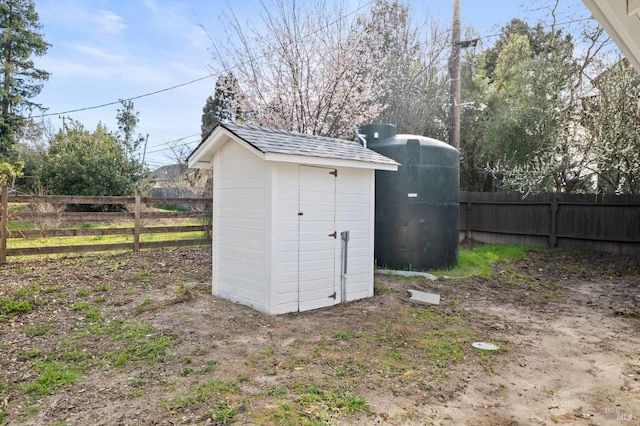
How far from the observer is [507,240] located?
11.2 m

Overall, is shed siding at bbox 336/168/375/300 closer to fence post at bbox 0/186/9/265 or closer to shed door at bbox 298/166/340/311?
shed door at bbox 298/166/340/311

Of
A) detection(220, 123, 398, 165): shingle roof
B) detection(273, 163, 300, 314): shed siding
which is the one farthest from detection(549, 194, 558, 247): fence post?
detection(273, 163, 300, 314): shed siding

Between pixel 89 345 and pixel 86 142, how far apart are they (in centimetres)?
1270

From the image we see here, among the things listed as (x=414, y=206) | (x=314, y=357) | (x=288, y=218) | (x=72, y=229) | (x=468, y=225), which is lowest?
(x=314, y=357)

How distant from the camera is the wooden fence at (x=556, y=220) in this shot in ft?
29.9

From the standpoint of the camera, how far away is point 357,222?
18.6 ft

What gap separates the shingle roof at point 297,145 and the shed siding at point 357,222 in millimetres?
238

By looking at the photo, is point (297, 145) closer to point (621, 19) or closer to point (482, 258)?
point (621, 19)

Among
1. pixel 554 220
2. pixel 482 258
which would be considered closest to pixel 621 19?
pixel 482 258

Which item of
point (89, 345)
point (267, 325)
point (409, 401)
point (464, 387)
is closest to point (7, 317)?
point (89, 345)

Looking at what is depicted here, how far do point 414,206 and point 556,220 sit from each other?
4.93 m

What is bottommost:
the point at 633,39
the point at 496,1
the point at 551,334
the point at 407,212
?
the point at 551,334

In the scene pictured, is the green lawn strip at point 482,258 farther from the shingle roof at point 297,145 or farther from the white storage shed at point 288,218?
the shingle roof at point 297,145

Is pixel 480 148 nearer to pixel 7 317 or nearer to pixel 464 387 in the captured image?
pixel 464 387
